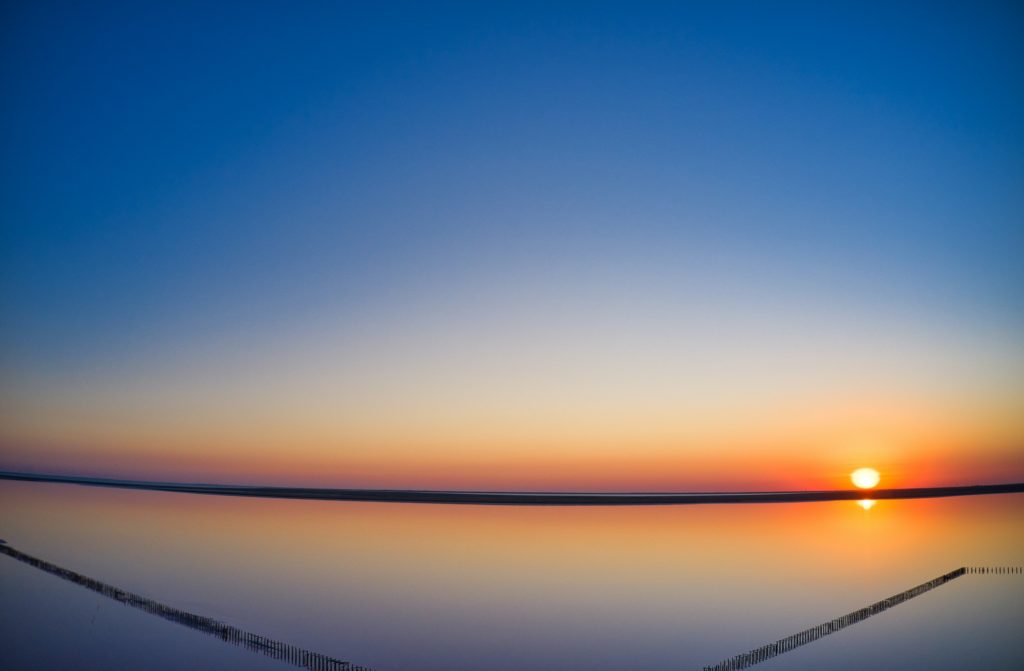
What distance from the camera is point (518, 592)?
76.4ft

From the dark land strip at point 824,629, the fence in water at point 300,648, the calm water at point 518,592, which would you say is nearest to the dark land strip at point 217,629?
the fence in water at point 300,648

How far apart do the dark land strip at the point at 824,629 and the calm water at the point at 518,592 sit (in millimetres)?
296

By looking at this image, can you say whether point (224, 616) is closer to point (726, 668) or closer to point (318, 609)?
point (318, 609)

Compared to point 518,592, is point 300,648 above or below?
below

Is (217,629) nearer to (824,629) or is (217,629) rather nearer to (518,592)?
(518,592)

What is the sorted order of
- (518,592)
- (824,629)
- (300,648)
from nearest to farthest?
(300,648)
(824,629)
(518,592)

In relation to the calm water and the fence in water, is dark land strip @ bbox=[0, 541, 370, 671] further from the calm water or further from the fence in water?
the calm water

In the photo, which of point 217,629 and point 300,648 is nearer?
point 300,648

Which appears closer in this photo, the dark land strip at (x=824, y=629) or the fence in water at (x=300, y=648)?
the fence in water at (x=300, y=648)

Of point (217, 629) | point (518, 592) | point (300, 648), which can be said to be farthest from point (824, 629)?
point (217, 629)

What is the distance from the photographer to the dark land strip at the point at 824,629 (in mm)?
16922

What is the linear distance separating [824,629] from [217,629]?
616 inches

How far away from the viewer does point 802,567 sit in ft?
90.0

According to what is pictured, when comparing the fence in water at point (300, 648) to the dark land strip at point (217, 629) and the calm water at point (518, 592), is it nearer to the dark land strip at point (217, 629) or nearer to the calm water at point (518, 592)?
the dark land strip at point (217, 629)
